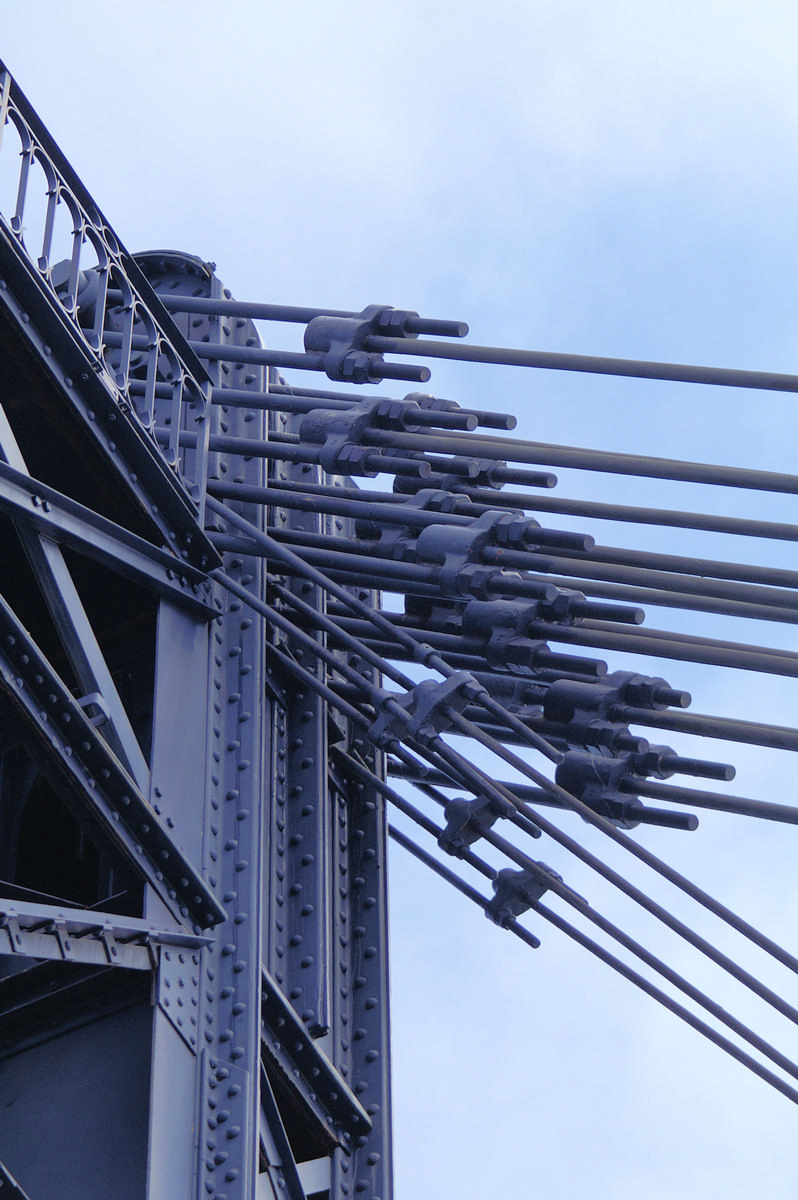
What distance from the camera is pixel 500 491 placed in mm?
8531

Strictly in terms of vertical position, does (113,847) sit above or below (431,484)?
below

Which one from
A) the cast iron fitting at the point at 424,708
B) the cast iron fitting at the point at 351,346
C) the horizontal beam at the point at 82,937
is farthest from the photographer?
the cast iron fitting at the point at 351,346

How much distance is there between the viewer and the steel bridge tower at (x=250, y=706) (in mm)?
7309

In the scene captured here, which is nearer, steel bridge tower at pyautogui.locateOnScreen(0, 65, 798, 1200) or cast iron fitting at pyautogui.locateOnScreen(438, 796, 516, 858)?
steel bridge tower at pyautogui.locateOnScreen(0, 65, 798, 1200)

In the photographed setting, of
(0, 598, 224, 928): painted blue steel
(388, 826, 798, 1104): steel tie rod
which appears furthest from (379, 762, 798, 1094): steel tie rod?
(0, 598, 224, 928): painted blue steel

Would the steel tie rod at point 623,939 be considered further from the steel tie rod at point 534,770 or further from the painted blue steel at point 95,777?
the painted blue steel at point 95,777

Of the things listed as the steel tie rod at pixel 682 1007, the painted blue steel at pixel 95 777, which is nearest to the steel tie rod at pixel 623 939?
the steel tie rod at pixel 682 1007

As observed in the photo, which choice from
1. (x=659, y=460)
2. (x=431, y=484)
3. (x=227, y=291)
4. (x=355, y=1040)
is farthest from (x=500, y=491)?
(x=355, y=1040)

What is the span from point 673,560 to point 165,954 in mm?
2935

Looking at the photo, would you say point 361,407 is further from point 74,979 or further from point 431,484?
point 74,979

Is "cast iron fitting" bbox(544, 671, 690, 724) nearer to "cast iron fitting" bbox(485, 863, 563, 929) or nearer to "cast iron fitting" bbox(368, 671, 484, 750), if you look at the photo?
"cast iron fitting" bbox(368, 671, 484, 750)

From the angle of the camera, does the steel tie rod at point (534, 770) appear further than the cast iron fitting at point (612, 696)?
No

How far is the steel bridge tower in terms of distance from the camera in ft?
24.0

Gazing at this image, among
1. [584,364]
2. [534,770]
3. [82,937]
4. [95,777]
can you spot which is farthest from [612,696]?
[82,937]
